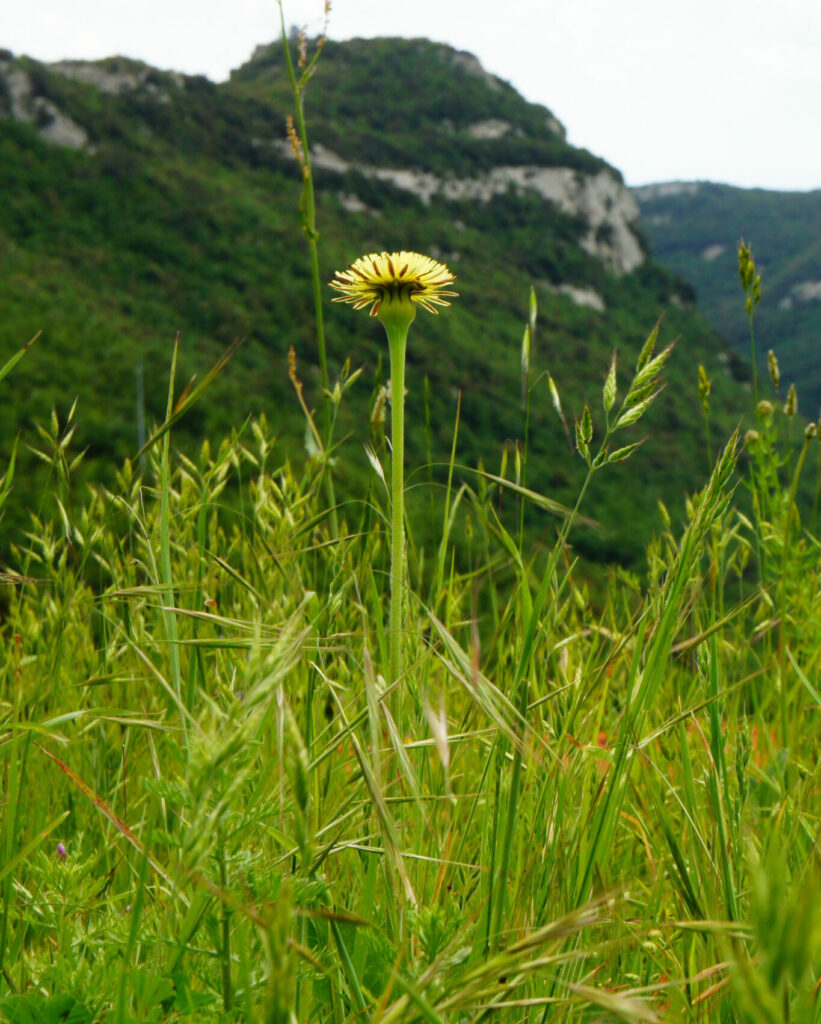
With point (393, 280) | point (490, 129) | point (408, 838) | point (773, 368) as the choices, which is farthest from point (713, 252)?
point (408, 838)

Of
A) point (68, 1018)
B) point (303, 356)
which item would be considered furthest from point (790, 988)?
point (303, 356)

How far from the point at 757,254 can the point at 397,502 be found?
4041 inches

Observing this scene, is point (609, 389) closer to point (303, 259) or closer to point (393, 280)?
point (393, 280)

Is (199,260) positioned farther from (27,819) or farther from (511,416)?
(27,819)

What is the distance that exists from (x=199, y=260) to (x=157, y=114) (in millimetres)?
17674

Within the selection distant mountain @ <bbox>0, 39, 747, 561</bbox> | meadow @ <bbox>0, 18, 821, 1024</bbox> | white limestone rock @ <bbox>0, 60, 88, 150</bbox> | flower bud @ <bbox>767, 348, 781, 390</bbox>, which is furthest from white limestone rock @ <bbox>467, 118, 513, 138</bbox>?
meadow @ <bbox>0, 18, 821, 1024</bbox>

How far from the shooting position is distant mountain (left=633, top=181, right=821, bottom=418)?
93125 millimetres

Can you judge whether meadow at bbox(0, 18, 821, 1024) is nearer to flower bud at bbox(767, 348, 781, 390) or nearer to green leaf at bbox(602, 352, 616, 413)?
green leaf at bbox(602, 352, 616, 413)

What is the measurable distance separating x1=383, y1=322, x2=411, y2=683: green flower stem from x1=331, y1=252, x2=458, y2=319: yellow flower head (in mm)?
36

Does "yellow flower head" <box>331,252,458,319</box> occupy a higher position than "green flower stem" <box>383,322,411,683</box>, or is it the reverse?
"yellow flower head" <box>331,252,458,319</box>

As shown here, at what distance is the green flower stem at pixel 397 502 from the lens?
38.3 inches

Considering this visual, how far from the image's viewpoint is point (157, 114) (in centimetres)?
6122

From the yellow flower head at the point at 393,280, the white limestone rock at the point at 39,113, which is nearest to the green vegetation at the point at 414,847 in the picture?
the yellow flower head at the point at 393,280

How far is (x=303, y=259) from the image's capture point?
5503 centimetres
